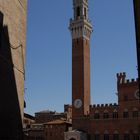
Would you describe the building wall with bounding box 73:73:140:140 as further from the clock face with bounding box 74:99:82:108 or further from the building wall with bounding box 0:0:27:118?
the building wall with bounding box 0:0:27:118

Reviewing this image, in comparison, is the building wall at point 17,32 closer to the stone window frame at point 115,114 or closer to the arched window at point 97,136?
the stone window frame at point 115,114

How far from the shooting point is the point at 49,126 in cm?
5853

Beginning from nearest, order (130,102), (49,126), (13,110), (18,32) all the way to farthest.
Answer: (13,110), (18,32), (130,102), (49,126)

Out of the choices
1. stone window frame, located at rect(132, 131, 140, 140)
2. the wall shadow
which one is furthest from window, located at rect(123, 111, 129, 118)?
the wall shadow

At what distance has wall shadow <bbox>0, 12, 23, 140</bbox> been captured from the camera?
39.8 ft

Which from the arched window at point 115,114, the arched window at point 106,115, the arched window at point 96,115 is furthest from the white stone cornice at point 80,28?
the arched window at point 115,114

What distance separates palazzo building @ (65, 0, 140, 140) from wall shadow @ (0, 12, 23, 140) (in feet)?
123

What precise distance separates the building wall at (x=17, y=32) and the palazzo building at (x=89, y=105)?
121ft

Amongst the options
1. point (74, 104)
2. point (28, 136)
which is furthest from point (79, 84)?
point (28, 136)

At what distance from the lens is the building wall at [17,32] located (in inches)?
512

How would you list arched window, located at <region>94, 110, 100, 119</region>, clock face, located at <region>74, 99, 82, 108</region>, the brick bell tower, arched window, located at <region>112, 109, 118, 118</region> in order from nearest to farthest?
arched window, located at <region>112, 109, 118, 118</region>
arched window, located at <region>94, 110, 100, 119</region>
clock face, located at <region>74, 99, 82, 108</region>
the brick bell tower

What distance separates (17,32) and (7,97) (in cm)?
295

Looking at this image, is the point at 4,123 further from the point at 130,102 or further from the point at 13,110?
the point at 130,102

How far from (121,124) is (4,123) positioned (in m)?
A: 40.4
